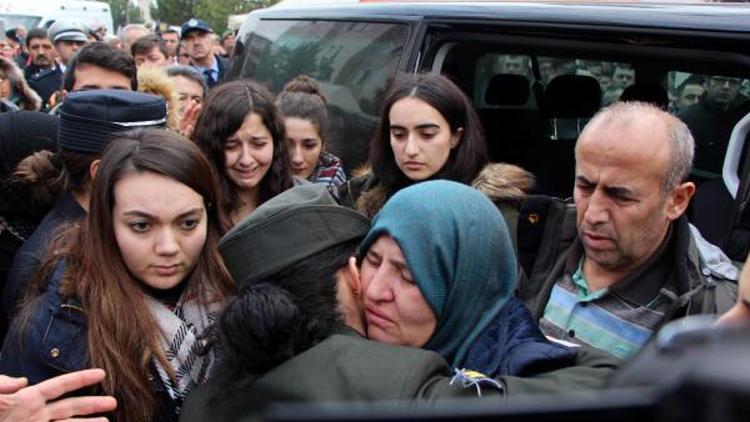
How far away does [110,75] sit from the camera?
11.1 feet

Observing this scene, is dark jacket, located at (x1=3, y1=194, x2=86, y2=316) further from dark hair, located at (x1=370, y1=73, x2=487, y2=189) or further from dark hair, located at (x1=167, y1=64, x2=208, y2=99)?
dark hair, located at (x1=167, y1=64, x2=208, y2=99)

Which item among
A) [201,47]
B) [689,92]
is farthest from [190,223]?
[201,47]

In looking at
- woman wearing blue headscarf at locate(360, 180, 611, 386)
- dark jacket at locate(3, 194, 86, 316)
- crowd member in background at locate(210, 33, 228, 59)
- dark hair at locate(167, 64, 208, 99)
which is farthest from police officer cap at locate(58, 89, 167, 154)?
crowd member in background at locate(210, 33, 228, 59)

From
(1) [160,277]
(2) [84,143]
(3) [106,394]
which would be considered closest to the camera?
(3) [106,394]

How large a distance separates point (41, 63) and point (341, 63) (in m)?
5.72

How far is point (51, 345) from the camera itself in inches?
67.5

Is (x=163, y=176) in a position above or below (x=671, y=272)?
above

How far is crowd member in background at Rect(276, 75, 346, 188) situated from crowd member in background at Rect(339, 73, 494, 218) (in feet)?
1.86

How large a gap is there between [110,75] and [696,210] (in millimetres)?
2514

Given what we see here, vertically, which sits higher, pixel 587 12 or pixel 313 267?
pixel 587 12

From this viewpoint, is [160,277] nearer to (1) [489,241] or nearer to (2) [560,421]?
(1) [489,241]

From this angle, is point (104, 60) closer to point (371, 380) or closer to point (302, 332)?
point (302, 332)

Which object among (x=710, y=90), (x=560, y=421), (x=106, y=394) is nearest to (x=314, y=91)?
(x=710, y=90)

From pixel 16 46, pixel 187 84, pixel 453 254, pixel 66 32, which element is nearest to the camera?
pixel 453 254
